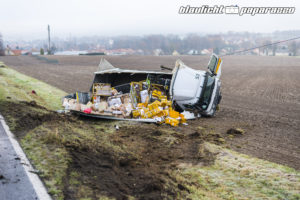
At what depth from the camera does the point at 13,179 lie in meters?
5.05

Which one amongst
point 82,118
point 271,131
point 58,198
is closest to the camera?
point 58,198

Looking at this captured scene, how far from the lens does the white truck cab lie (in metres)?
11.0

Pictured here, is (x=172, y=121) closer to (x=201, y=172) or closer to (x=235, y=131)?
(x=235, y=131)

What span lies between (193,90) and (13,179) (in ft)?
24.4

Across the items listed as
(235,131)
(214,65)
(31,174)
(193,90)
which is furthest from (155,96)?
(31,174)

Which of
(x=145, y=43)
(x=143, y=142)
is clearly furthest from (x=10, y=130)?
(x=145, y=43)

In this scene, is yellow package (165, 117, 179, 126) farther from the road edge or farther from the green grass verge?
the road edge

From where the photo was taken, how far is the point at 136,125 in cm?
964

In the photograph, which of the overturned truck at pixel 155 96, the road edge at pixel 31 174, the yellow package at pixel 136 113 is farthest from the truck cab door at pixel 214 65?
the road edge at pixel 31 174

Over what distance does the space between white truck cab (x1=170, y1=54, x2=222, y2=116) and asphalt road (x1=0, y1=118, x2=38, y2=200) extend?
643 cm

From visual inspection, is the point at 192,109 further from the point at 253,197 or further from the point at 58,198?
the point at 58,198

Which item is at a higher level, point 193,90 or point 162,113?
point 193,90

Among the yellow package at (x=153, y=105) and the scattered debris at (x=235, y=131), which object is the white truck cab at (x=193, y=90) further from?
the scattered debris at (x=235, y=131)

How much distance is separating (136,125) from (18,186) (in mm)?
5160
